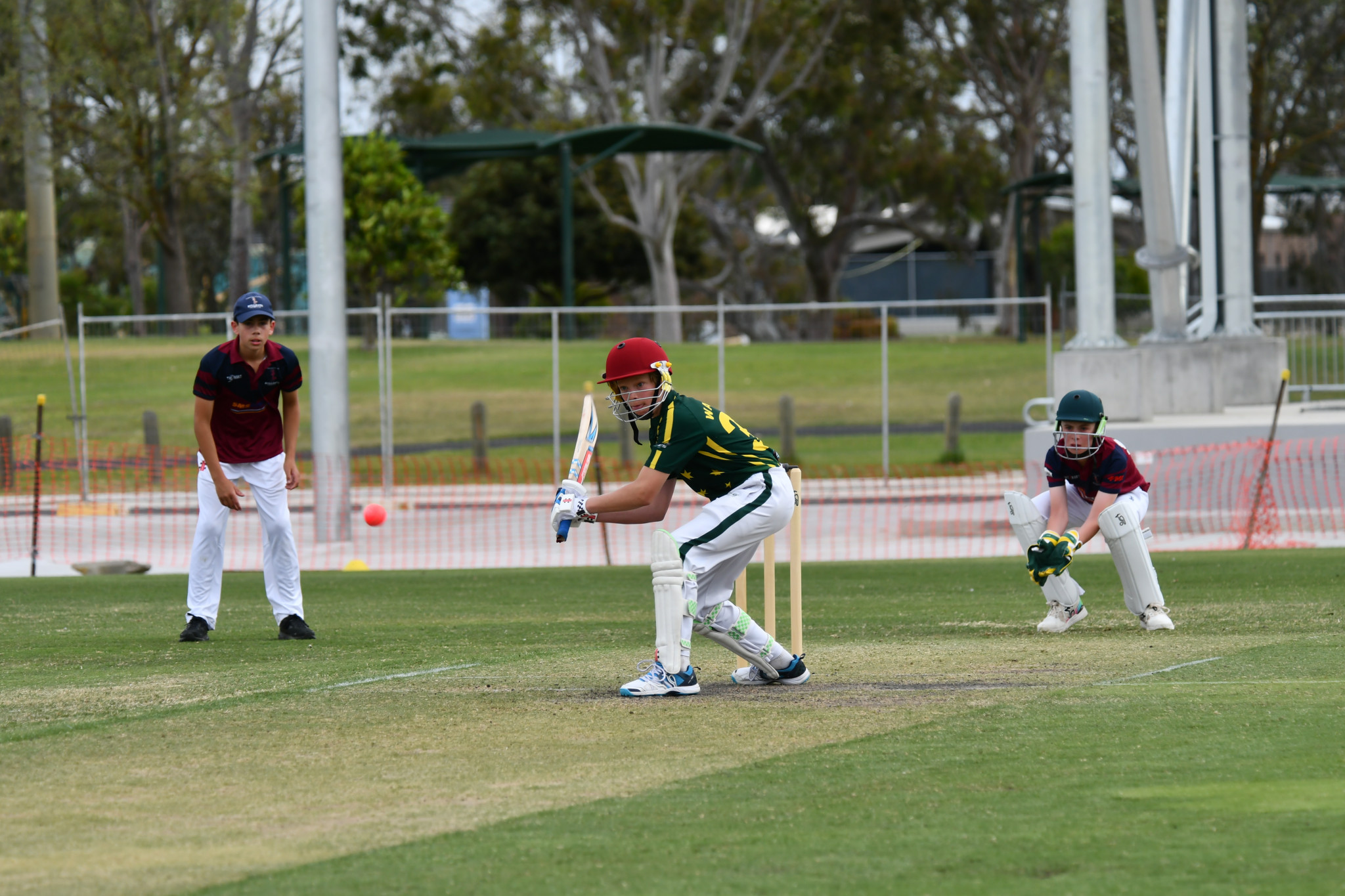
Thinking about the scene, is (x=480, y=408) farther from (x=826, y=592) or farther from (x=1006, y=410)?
(x=826, y=592)

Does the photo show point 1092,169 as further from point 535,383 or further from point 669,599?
point 669,599

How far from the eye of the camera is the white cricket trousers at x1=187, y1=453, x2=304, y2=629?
9.73 m

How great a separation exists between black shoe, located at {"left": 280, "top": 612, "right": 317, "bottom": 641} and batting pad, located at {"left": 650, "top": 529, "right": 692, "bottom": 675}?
131 inches

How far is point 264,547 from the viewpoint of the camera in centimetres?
982

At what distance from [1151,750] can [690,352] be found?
77.0ft

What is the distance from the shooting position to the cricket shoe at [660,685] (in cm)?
733

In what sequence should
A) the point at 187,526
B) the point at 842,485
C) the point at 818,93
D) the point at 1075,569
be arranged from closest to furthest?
the point at 1075,569
the point at 187,526
the point at 842,485
the point at 818,93

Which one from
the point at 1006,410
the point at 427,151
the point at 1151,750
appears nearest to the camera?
the point at 1151,750

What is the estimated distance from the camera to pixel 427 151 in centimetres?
3781

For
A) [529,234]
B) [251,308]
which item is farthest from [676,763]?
[529,234]

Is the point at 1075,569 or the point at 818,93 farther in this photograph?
the point at 818,93

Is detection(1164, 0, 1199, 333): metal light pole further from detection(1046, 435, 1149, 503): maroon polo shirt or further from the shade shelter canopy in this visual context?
detection(1046, 435, 1149, 503): maroon polo shirt

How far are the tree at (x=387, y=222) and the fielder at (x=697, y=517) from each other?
30.1m

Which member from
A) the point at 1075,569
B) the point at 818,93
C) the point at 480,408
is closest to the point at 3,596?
the point at 1075,569
